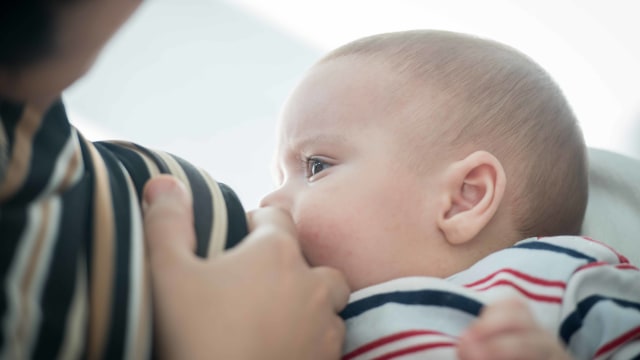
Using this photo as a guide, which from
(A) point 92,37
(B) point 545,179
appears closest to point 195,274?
(A) point 92,37

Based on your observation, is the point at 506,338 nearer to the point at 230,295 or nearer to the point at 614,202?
the point at 230,295

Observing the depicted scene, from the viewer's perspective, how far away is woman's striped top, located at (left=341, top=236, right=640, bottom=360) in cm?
60

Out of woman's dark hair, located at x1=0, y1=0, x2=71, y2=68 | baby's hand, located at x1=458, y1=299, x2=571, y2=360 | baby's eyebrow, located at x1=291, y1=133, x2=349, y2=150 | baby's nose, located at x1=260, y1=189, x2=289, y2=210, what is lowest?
baby's hand, located at x1=458, y1=299, x2=571, y2=360

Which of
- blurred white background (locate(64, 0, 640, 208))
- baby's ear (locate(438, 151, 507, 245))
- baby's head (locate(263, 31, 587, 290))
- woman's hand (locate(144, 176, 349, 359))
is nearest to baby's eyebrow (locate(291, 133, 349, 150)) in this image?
baby's head (locate(263, 31, 587, 290))

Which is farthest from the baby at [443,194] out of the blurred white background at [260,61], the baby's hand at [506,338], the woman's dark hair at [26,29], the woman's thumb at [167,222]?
the blurred white background at [260,61]

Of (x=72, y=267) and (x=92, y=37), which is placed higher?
(x=92, y=37)

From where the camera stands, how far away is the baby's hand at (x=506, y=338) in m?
0.46

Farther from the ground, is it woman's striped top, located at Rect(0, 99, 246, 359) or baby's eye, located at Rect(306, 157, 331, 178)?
woman's striped top, located at Rect(0, 99, 246, 359)

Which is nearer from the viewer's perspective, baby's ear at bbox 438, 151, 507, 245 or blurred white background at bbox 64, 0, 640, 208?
baby's ear at bbox 438, 151, 507, 245

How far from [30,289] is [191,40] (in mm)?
1689

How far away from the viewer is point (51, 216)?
0.40m

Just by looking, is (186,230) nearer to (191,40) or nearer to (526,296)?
(526,296)

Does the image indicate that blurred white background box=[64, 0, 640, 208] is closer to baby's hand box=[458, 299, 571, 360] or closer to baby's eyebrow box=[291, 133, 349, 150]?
baby's eyebrow box=[291, 133, 349, 150]

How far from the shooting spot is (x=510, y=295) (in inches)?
24.3
